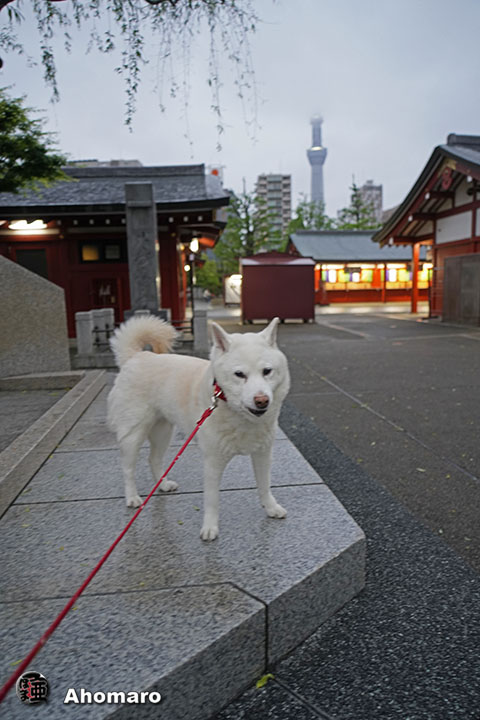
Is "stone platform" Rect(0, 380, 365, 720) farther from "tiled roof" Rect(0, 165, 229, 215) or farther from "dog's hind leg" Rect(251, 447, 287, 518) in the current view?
"tiled roof" Rect(0, 165, 229, 215)

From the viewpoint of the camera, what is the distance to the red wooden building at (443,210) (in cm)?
1493

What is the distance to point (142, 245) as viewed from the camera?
10.7 m

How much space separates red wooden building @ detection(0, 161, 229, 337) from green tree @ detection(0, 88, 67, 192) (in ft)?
10.1

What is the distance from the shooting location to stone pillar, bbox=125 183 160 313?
10.6 metres

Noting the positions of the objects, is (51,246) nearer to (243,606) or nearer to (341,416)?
(341,416)

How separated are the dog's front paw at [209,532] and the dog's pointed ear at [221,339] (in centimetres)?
101

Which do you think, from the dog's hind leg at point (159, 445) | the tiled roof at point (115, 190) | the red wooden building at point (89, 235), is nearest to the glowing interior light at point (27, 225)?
the red wooden building at point (89, 235)

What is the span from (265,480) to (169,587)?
819 millimetres

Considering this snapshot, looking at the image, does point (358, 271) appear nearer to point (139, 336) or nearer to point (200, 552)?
point (139, 336)

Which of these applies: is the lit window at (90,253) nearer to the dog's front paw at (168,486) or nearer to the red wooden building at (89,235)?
the red wooden building at (89,235)

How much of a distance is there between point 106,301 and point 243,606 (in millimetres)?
12978

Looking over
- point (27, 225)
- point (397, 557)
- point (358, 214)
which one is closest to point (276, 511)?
point (397, 557)

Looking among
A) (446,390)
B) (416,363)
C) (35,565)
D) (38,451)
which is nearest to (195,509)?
(35,565)

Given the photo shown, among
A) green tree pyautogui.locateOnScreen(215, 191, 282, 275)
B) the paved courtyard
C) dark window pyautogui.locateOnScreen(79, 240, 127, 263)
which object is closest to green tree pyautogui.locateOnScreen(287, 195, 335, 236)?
green tree pyautogui.locateOnScreen(215, 191, 282, 275)
